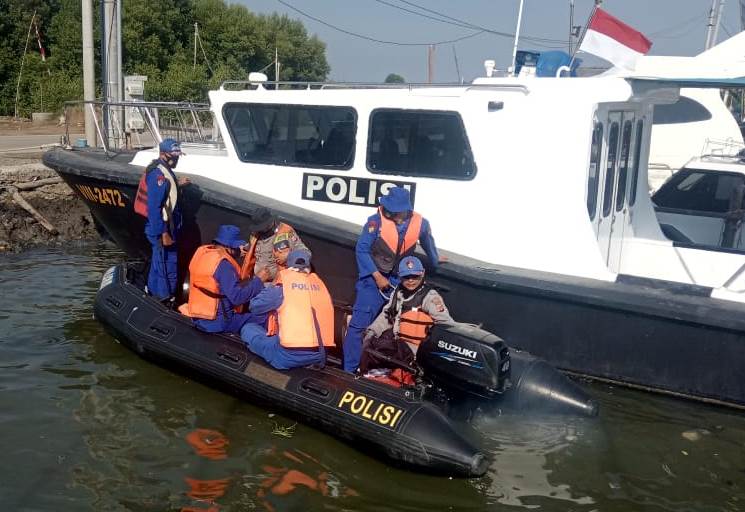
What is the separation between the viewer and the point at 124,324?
5973 millimetres

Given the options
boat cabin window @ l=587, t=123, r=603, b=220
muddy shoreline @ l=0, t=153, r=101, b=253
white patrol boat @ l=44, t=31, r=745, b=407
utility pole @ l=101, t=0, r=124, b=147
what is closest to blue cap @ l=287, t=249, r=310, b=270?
white patrol boat @ l=44, t=31, r=745, b=407

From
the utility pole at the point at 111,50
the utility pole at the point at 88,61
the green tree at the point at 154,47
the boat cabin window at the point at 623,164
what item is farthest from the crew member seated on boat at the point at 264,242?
the green tree at the point at 154,47

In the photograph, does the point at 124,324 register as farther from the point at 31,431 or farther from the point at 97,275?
the point at 97,275

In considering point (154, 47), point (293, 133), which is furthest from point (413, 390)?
point (154, 47)

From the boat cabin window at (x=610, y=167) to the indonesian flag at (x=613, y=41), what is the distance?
0.53m

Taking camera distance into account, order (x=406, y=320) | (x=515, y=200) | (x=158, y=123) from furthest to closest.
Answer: (x=158, y=123) < (x=515, y=200) < (x=406, y=320)

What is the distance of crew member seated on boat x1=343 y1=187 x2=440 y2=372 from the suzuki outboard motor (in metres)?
0.58

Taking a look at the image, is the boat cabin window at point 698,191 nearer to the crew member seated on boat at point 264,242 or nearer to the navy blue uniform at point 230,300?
the crew member seated on boat at point 264,242

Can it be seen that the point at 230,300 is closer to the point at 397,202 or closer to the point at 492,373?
the point at 397,202

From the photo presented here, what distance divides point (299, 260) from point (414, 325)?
0.89m

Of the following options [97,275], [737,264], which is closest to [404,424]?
[737,264]

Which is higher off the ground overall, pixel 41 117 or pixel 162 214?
pixel 162 214

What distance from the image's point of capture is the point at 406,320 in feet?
16.7

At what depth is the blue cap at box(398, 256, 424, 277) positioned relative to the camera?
16.2 feet
